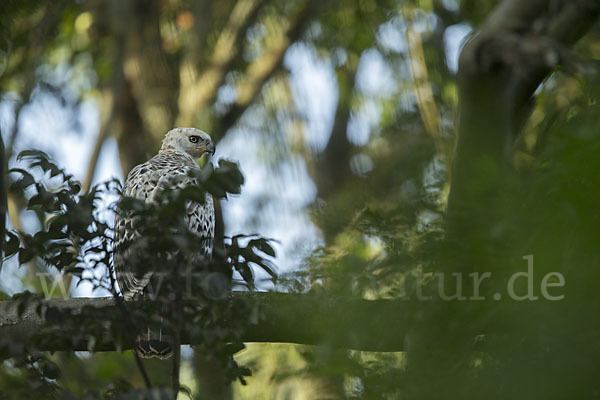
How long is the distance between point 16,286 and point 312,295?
421cm

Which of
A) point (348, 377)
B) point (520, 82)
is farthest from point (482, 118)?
point (348, 377)

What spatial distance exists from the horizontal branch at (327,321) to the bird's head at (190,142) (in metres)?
2.80

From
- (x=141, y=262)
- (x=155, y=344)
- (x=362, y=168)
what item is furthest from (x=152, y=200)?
(x=362, y=168)

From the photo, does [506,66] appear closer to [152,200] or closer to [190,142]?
[152,200]

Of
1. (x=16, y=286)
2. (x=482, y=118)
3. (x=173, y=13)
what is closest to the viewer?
(x=482, y=118)

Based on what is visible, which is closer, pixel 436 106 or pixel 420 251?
pixel 420 251

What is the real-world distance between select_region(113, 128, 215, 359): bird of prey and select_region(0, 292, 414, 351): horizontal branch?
1.15ft

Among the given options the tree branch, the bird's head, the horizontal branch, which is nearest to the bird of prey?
the bird's head

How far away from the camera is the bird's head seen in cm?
656

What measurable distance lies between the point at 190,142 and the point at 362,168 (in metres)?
3.67

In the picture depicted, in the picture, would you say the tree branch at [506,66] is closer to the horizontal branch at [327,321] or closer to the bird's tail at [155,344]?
the horizontal branch at [327,321]

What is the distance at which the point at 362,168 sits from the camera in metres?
9.83

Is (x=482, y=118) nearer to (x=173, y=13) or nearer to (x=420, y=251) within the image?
(x=420, y=251)

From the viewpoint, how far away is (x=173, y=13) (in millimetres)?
10211
